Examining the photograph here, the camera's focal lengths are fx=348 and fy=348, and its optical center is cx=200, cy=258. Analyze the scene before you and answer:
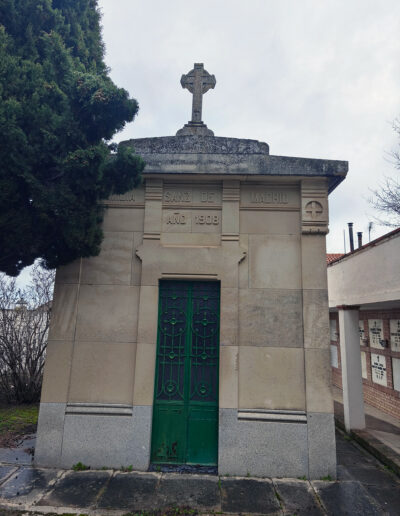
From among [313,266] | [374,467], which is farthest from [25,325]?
[374,467]

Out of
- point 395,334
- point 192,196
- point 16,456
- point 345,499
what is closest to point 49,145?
point 192,196

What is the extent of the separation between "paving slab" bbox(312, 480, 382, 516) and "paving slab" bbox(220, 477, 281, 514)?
59 centimetres

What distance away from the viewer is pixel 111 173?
4.54m

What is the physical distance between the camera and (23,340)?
9.04 meters

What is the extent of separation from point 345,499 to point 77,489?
3.18 m

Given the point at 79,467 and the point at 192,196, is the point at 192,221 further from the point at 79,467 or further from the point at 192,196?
the point at 79,467

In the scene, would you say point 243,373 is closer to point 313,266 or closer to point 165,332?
point 165,332

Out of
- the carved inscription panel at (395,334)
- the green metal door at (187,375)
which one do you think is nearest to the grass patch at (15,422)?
the green metal door at (187,375)

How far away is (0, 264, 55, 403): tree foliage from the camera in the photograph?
8516 mm

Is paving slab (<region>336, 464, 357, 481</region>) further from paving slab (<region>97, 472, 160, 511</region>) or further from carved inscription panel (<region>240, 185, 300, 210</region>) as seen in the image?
carved inscription panel (<region>240, 185, 300, 210</region>)

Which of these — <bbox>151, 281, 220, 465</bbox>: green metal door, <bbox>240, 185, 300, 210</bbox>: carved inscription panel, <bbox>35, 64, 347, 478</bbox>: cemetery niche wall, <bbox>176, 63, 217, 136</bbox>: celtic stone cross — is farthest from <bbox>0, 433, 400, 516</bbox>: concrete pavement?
<bbox>176, 63, 217, 136</bbox>: celtic stone cross

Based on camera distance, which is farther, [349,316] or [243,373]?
[349,316]

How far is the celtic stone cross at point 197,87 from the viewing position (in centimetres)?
584

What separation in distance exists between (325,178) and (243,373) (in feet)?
10.2
